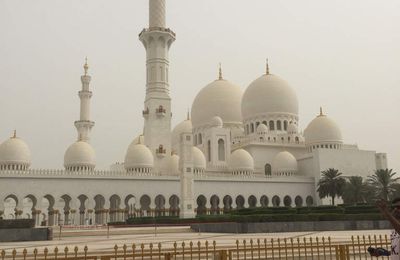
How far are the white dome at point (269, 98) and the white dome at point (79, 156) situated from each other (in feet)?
63.6

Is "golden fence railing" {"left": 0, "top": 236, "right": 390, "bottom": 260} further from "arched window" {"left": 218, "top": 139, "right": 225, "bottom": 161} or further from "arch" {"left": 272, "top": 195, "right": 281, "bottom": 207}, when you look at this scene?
"arched window" {"left": 218, "top": 139, "right": 225, "bottom": 161}

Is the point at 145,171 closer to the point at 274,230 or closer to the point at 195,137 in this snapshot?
the point at 195,137

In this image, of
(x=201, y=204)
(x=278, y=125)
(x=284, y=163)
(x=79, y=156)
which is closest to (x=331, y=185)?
(x=284, y=163)

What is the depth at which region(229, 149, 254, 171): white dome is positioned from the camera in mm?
44312

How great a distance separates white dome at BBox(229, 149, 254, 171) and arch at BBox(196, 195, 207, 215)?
492cm

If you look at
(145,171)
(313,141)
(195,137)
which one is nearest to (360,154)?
(313,141)

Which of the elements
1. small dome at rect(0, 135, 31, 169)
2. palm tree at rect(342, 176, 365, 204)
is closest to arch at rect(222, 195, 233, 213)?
palm tree at rect(342, 176, 365, 204)

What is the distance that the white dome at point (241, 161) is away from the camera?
4431 cm

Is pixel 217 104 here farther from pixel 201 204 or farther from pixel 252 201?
pixel 201 204

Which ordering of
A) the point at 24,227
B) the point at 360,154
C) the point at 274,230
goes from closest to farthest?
the point at 24,227
the point at 274,230
the point at 360,154

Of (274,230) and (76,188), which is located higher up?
(76,188)

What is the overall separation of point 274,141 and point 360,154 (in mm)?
9562

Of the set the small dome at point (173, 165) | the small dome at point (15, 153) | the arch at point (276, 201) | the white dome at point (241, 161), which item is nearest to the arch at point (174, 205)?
the small dome at point (173, 165)

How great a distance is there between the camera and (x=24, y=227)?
62.6 ft
